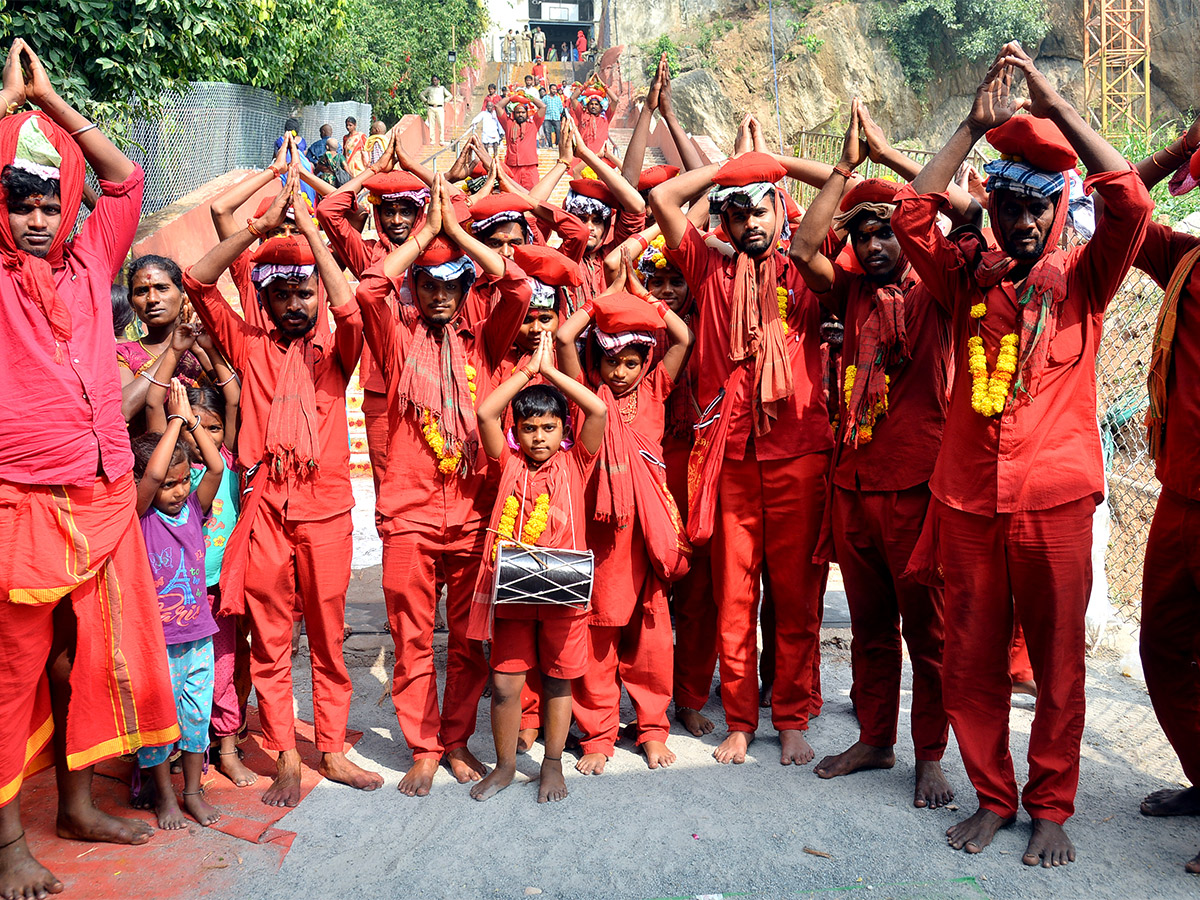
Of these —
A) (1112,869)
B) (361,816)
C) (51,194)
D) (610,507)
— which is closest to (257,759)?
(361,816)

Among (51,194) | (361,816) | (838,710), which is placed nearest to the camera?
(51,194)

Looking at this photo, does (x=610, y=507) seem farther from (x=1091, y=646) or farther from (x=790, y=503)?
(x=1091, y=646)

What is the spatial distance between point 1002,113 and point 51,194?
12.2 feet

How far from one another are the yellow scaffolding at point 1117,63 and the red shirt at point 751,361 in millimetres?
32067

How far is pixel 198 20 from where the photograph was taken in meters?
11.6

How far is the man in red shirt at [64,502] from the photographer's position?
3539 millimetres

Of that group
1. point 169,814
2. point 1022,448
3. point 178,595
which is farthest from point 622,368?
point 169,814

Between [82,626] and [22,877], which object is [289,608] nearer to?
[82,626]

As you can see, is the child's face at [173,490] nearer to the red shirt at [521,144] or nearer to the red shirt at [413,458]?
the red shirt at [413,458]

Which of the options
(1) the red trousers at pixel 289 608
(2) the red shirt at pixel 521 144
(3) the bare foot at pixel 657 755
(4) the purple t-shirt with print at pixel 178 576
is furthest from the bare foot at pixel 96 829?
(2) the red shirt at pixel 521 144

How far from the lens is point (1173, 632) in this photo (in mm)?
3953

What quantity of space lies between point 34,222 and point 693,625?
3.51 meters

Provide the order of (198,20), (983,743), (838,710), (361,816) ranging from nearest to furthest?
(983,743), (361,816), (838,710), (198,20)

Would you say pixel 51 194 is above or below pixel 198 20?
below
